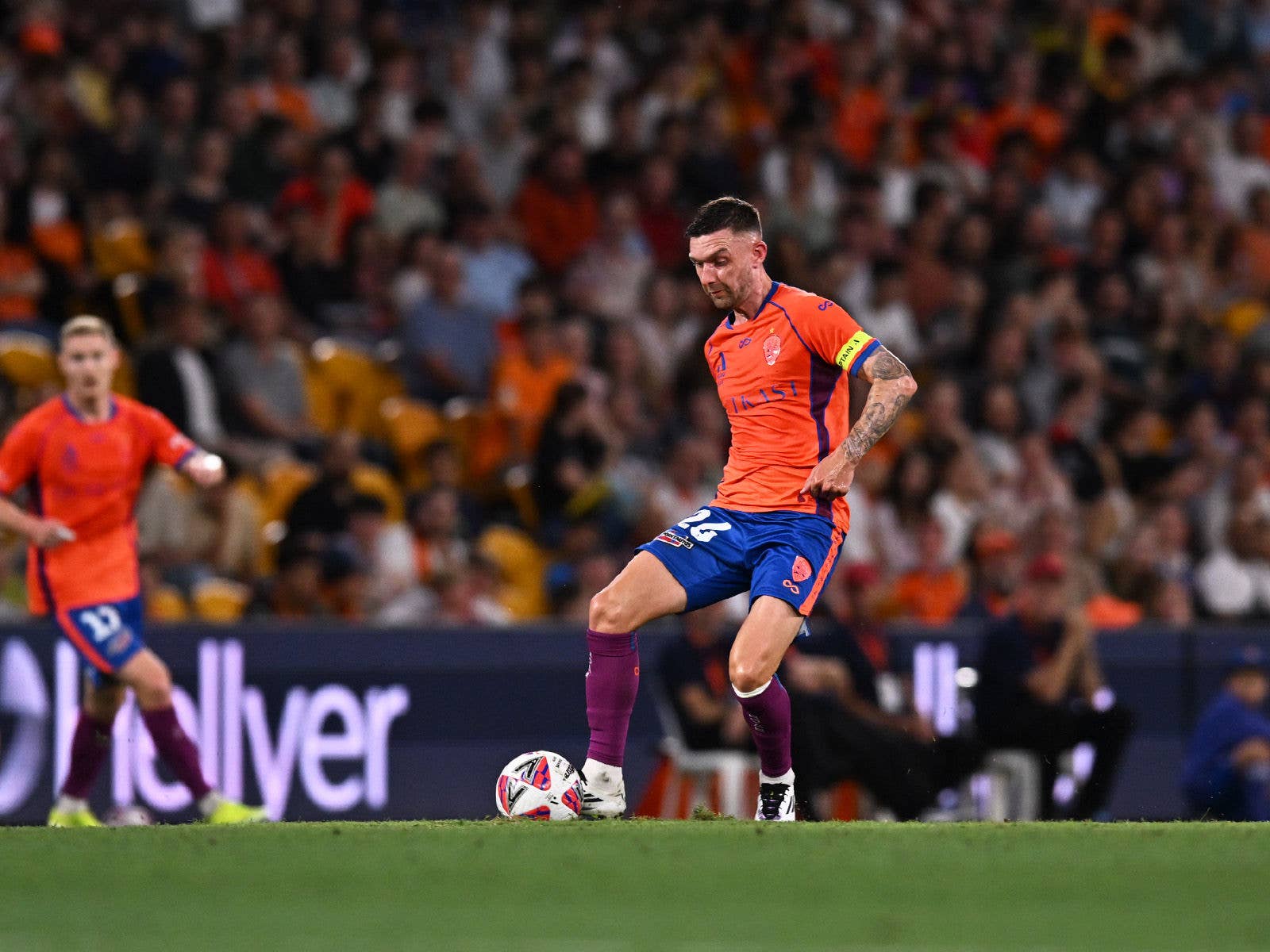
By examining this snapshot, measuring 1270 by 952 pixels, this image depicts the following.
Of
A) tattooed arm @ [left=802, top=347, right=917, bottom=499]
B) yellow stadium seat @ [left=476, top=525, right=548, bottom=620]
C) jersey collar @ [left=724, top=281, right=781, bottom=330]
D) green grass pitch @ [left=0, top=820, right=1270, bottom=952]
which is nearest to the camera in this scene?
green grass pitch @ [left=0, top=820, right=1270, bottom=952]

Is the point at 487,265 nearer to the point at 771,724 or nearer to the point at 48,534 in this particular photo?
the point at 48,534

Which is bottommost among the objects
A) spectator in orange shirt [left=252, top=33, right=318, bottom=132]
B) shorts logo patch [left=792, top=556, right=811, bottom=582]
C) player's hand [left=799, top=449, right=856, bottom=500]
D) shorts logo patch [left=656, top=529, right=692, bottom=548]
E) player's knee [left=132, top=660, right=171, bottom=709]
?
player's knee [left=132, top=660, right=171, bottom=709]

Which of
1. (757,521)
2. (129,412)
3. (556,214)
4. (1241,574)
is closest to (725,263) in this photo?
(757,521)

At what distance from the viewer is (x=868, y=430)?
23.4 feet

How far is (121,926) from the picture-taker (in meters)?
5.07

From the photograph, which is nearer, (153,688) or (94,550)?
(153,688)

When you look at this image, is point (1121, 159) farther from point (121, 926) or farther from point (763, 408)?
point (121, 926)

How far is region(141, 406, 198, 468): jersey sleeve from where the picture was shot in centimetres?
885

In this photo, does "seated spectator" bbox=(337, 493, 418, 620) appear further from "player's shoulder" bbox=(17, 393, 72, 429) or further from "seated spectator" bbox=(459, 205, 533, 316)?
"player's shoulder" bbox=(17, 393, 72, 429)


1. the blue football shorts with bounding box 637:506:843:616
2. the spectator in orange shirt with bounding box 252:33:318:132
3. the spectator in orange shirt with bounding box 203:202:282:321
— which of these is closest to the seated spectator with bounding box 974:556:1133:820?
the blue football shorts with bounding box 637:506:843:616

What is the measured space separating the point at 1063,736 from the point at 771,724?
4701 millimetres

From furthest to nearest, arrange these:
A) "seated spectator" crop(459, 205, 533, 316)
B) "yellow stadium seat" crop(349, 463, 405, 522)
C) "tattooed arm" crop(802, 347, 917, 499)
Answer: "seated spectator" crop(459, 205, 533, 316), "yellow stadium seat" crop(349, 463, 405, 522), "tattooed arm" crop(802, 347, 917, 499)

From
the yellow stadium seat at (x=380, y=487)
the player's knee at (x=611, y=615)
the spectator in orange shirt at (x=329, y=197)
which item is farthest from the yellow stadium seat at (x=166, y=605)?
the player's knee at (x=611, y=615)

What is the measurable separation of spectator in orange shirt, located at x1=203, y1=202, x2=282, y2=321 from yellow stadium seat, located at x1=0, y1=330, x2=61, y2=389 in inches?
50.5
